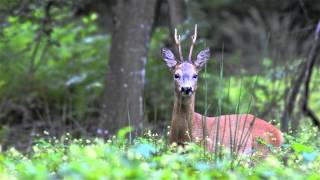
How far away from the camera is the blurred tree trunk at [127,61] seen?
9.95m

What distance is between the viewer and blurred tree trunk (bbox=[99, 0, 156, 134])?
995 centimetres

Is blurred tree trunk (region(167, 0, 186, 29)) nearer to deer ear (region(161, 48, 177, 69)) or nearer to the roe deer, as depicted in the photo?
deer ear (region(161, 48, 177, 69))

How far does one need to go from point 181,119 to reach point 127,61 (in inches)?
94.7

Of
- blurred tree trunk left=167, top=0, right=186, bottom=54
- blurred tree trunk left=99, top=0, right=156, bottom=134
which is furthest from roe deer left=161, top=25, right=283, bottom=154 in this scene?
blurred tree trunk left=167, top=0, right=186, bottom=54

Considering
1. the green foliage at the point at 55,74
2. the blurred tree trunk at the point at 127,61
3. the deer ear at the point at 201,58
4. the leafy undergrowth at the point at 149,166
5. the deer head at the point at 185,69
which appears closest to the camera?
the leafy undergrowth at the point at 149,166

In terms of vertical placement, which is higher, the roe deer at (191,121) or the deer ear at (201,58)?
the deer ear at (201,58)

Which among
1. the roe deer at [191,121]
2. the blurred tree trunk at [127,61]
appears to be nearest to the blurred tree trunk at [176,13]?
the blurred tree trunk at [127,61]

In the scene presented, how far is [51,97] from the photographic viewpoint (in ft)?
41.6

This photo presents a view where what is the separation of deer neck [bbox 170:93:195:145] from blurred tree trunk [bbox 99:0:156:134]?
2.13 metres

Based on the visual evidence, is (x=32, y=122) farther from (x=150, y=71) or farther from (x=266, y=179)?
(x=266, y=179)

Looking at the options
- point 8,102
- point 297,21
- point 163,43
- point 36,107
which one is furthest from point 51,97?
point 297,21

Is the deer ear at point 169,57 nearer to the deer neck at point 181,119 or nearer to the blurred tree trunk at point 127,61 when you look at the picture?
the deer neck at point 181,119

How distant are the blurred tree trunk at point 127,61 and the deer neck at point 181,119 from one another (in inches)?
83.9

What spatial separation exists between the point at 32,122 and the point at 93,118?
→ 89 centimetres
